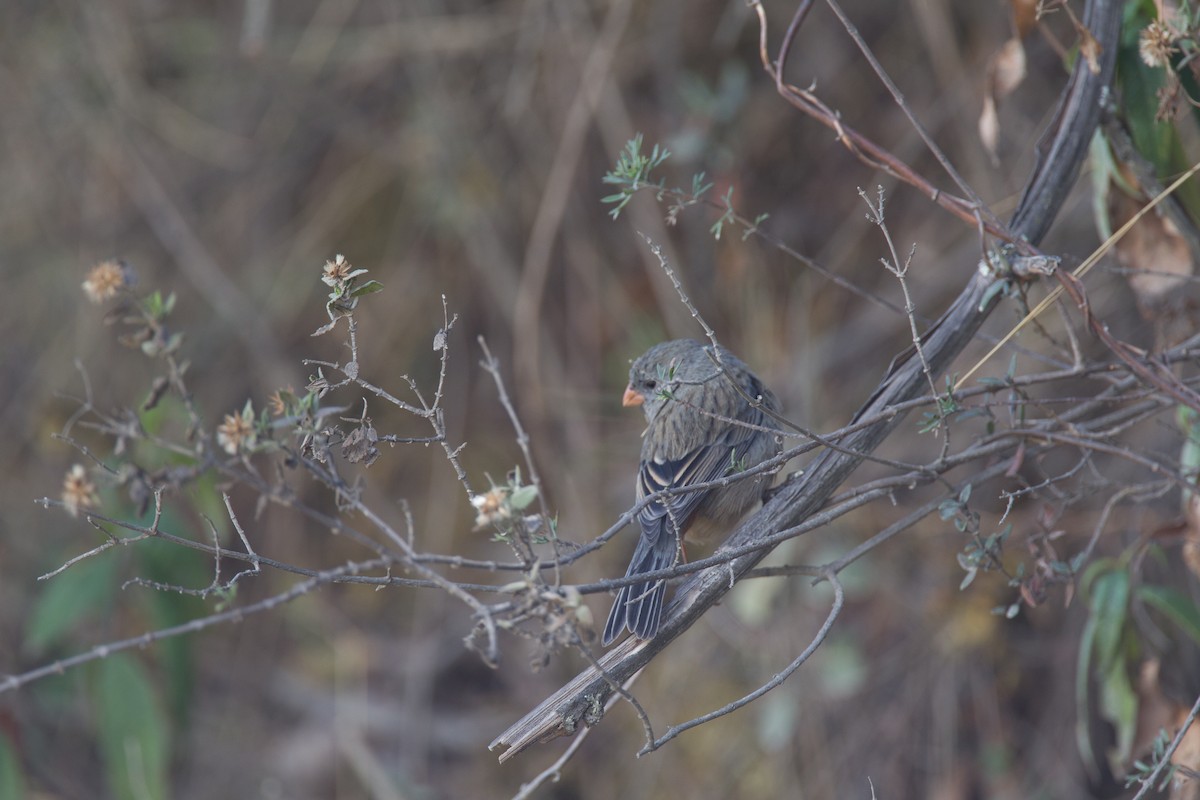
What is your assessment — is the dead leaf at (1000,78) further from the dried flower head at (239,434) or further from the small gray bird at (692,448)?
the dried flower head at (239,434)

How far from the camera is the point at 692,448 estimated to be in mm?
3682

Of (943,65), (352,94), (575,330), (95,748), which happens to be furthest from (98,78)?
(943,65)

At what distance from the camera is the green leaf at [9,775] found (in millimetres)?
4266

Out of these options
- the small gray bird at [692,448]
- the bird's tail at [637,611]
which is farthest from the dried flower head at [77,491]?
the small gray bird at [692,448]

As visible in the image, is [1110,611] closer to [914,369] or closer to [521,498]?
[914,369]

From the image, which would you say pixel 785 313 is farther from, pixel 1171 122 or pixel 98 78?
pixel 98 78

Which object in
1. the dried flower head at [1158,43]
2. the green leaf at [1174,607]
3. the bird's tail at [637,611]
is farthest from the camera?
the green leaf at [1174,607]

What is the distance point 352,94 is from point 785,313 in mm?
2729

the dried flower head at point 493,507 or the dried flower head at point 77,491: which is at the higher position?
the dried flower head at point 77,491

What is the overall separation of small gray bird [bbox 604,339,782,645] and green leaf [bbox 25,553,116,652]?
2116 mm

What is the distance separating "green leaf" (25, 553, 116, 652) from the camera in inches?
165

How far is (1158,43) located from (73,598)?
3.99 m

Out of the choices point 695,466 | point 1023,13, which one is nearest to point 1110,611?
point 695,466

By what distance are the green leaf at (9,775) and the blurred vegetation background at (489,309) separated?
39 cm
